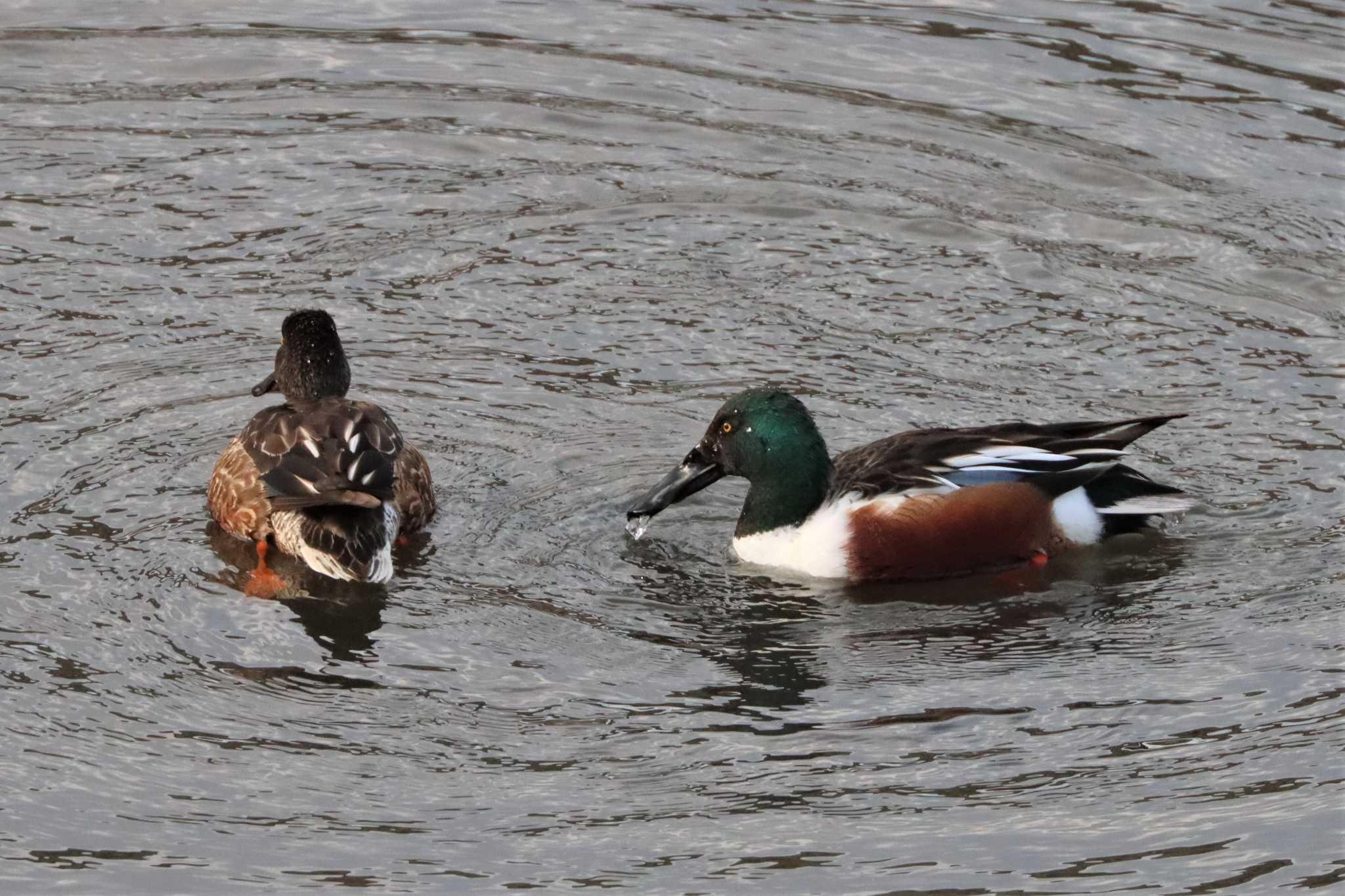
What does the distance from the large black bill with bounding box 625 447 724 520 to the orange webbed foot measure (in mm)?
1669

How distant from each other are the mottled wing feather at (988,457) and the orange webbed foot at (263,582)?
259 centimetres

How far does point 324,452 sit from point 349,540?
1.62 feet

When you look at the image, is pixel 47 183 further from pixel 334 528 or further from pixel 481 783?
pixel 481 783

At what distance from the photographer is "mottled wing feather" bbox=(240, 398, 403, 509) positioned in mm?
9461

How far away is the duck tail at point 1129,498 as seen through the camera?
9891mm

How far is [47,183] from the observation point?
44.0ft

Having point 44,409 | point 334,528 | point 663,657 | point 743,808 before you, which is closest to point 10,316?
point 44,409

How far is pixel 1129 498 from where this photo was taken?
9.92 metres

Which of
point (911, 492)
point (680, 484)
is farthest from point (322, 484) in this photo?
point (911, 492)

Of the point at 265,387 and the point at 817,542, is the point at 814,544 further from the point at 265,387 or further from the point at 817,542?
the point at 265,387

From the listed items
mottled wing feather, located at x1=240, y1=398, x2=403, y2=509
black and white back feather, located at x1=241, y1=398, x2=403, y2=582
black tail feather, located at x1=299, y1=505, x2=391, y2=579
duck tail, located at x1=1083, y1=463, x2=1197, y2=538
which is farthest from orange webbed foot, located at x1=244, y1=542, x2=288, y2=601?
duck tail, located at x1=1083, y1=463, x2=1197, y2=538

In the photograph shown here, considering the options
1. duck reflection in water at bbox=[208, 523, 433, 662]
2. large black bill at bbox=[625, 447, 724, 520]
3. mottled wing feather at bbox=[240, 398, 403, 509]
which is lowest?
duck reflection in water at bbox=[208, 523, 433, 662]

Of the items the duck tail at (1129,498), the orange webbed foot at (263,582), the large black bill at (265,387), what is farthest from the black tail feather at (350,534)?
the duck tail at (1129,498)

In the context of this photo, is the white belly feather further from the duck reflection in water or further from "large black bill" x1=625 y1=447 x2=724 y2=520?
the duck reflection in water
